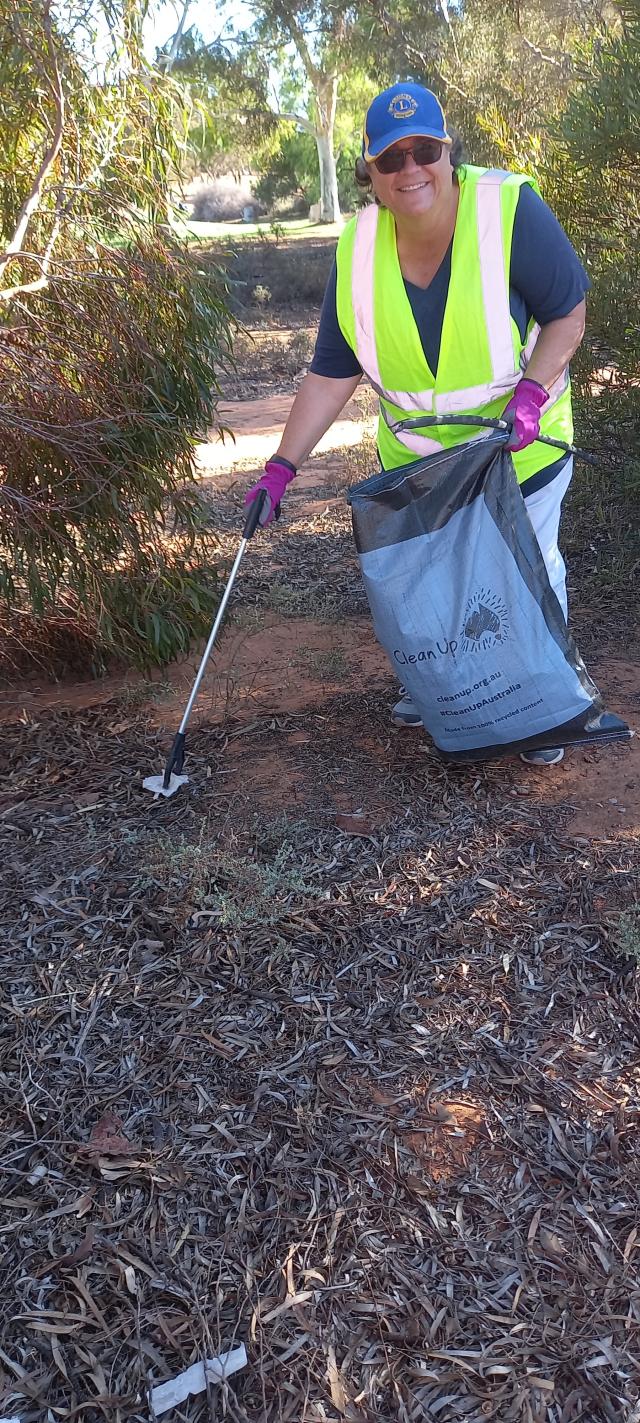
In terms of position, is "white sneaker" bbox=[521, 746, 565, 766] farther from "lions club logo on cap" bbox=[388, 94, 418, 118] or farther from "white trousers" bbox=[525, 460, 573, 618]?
"lions club logo on cap" bbox=[388, 94, 418, 118]

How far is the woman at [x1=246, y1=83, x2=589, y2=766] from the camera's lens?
263 centimetres

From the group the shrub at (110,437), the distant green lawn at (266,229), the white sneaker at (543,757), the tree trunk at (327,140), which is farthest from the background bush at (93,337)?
the tree trunk at (327,140)

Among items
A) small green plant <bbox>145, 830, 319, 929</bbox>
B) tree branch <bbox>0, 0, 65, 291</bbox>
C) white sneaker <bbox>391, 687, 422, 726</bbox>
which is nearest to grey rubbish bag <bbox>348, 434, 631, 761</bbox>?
white sneaker <bbox>391, 687, 422, 726</bbox>

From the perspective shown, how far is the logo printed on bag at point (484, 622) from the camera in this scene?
9.29ft

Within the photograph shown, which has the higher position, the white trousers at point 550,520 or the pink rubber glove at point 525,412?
the pink rubber glove at point 525,412

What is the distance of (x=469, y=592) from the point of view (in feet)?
9.29

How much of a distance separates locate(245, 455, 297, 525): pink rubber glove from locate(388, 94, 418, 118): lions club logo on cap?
0.99 m

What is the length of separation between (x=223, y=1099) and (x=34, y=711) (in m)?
2.05

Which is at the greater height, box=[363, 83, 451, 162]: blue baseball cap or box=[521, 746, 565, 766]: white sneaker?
box=[363, 83, 451, 162]: blue baseball cap

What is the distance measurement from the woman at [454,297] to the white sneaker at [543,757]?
499 millimetres

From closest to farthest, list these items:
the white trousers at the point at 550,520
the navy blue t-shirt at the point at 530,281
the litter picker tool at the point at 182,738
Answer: the navy blue t-shirt at the point at 530,281 → the white trousers at the point at 550,520 → the litter picker tool at the point at 182,738

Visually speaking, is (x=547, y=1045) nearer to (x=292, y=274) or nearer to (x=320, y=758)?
(x=320, y=758)

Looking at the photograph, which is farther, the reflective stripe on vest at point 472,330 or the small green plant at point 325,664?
the small green plant at point 325,664

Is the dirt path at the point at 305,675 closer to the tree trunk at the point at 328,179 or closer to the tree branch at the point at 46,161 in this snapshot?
the tree branch at the point at 46,161
